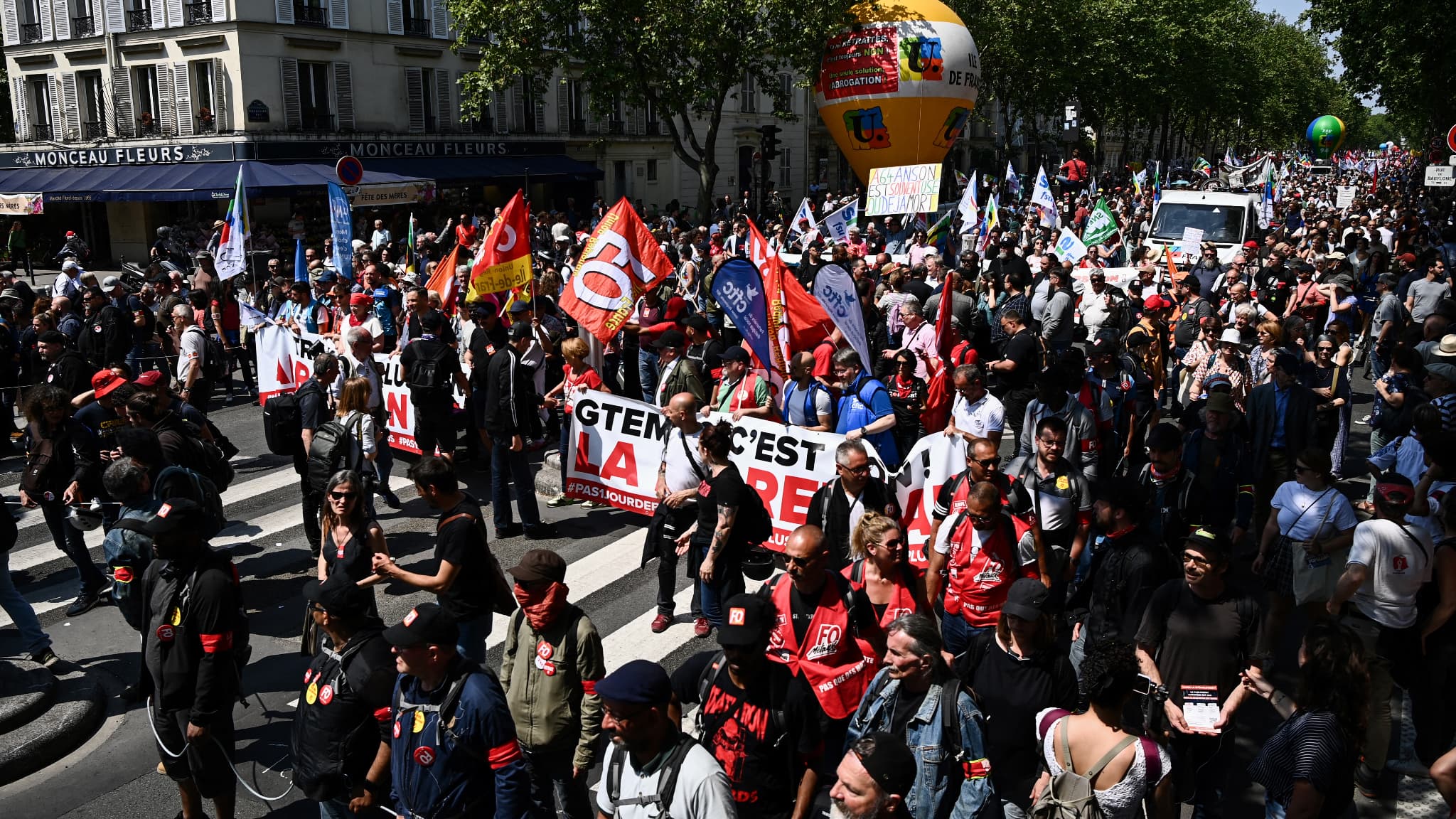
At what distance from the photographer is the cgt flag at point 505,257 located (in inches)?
448

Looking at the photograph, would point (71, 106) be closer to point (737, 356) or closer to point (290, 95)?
point (290, 95)

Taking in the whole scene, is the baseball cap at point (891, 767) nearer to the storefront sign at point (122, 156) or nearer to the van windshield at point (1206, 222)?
the van windshield at point (1206, 222)

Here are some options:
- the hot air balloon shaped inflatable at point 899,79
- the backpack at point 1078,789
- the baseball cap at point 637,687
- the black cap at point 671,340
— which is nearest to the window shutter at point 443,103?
the hot air balloon shaped inflatable at point 899,79

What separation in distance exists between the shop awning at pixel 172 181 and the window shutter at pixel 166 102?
3.90 feet

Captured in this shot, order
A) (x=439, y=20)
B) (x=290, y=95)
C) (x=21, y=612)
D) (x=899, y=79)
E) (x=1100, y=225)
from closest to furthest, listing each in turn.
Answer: (x=21, y=612) < (x=1100, y=225) < (x=899, y=79) < (x=290, y=95) < (x=439, y=20)

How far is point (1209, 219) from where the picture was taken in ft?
71.4

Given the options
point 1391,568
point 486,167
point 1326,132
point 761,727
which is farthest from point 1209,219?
point 1326,132

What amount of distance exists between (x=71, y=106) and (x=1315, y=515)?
38.4m

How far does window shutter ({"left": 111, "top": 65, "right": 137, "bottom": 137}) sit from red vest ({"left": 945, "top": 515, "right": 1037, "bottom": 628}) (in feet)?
115

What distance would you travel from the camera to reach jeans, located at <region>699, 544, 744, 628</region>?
6754mm

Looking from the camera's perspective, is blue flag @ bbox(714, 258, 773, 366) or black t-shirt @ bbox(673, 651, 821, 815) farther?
blue flag @ bbox(714, 258, 773, 366)

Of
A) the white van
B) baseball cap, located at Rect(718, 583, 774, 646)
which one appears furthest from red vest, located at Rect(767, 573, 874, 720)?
the white van

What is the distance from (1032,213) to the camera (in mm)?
29828

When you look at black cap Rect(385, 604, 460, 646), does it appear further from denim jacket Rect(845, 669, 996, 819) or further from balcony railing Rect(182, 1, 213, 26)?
balcony railing Rect(182, 1, 213, 26)
